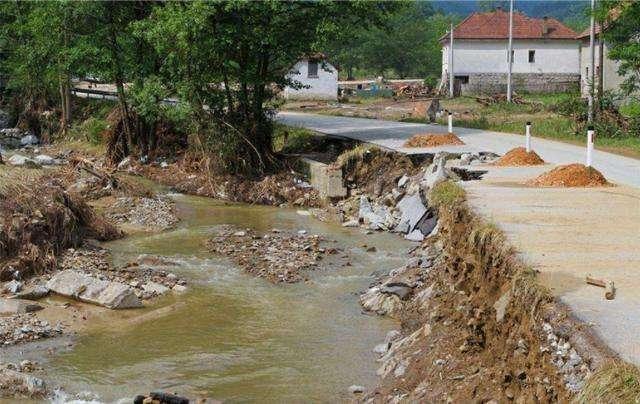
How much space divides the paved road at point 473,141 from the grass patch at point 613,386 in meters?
11.8

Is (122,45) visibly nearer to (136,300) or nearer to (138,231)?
(138,231)

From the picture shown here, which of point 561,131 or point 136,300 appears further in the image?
point 561,131

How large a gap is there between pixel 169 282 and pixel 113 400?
5486mm

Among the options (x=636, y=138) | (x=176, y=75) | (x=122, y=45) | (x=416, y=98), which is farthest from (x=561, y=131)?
(x=416, y=98)

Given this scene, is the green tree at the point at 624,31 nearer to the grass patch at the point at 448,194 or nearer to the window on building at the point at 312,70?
the grass patch at the point at 448,194

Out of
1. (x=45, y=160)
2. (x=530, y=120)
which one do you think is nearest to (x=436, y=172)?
(x=45, y=160)

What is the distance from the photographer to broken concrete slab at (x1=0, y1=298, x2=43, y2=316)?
44.8 feet

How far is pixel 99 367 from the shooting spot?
1152cm

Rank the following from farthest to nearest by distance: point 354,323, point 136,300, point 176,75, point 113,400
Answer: point 176,75 < point 136,300 < point 354,323 < point 113,400

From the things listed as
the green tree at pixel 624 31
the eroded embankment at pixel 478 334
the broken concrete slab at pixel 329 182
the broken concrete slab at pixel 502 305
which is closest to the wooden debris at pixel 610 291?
the eroded embankment at pixel 478 334

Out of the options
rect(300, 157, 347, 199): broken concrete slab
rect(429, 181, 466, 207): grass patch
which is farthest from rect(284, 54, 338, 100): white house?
rect(429, 181, 466, 207): grass patch

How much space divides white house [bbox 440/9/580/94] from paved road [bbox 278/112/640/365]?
46.0 meters

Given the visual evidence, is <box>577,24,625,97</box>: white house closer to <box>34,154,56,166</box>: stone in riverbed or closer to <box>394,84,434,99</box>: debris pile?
<box>394,84,434,99</box>: debris pile

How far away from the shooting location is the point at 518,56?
66625 mm
